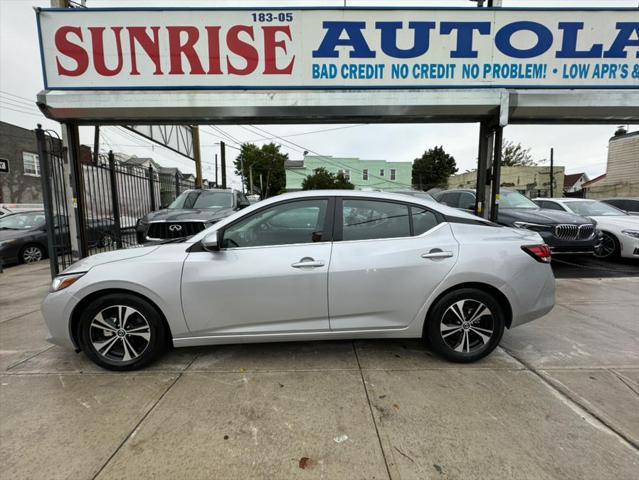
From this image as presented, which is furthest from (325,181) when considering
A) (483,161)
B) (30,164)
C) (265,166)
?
(483,161)

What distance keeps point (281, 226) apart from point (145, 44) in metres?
4.32

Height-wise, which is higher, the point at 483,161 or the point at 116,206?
the point at 483,161

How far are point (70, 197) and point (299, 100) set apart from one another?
4370 mm

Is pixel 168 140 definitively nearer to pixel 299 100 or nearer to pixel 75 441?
pixel 299 100

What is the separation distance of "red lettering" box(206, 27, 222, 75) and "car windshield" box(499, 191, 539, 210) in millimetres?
6694

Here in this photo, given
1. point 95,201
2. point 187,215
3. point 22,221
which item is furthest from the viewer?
point 22,221

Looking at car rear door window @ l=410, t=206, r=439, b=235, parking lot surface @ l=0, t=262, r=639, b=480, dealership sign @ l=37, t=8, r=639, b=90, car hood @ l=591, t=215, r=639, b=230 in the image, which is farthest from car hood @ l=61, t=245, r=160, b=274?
car hood @ l=591, t=215, r=639, b=230

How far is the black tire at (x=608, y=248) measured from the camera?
24.7ft

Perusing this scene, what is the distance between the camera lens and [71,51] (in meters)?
5.02

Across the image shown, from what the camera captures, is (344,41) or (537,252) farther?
(344,41)

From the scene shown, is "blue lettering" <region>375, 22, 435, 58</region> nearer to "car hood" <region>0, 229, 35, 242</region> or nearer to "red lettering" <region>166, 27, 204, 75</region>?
"red lettering" <region>166, 27, 204, 75</region>

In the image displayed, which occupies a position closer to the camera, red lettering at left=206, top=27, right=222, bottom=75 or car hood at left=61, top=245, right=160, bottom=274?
car hood at left=61, top=245, right=160, bottom=274

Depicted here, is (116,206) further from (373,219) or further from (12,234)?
(373,219)

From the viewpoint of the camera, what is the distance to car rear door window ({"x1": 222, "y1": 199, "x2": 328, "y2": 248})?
288 cm
